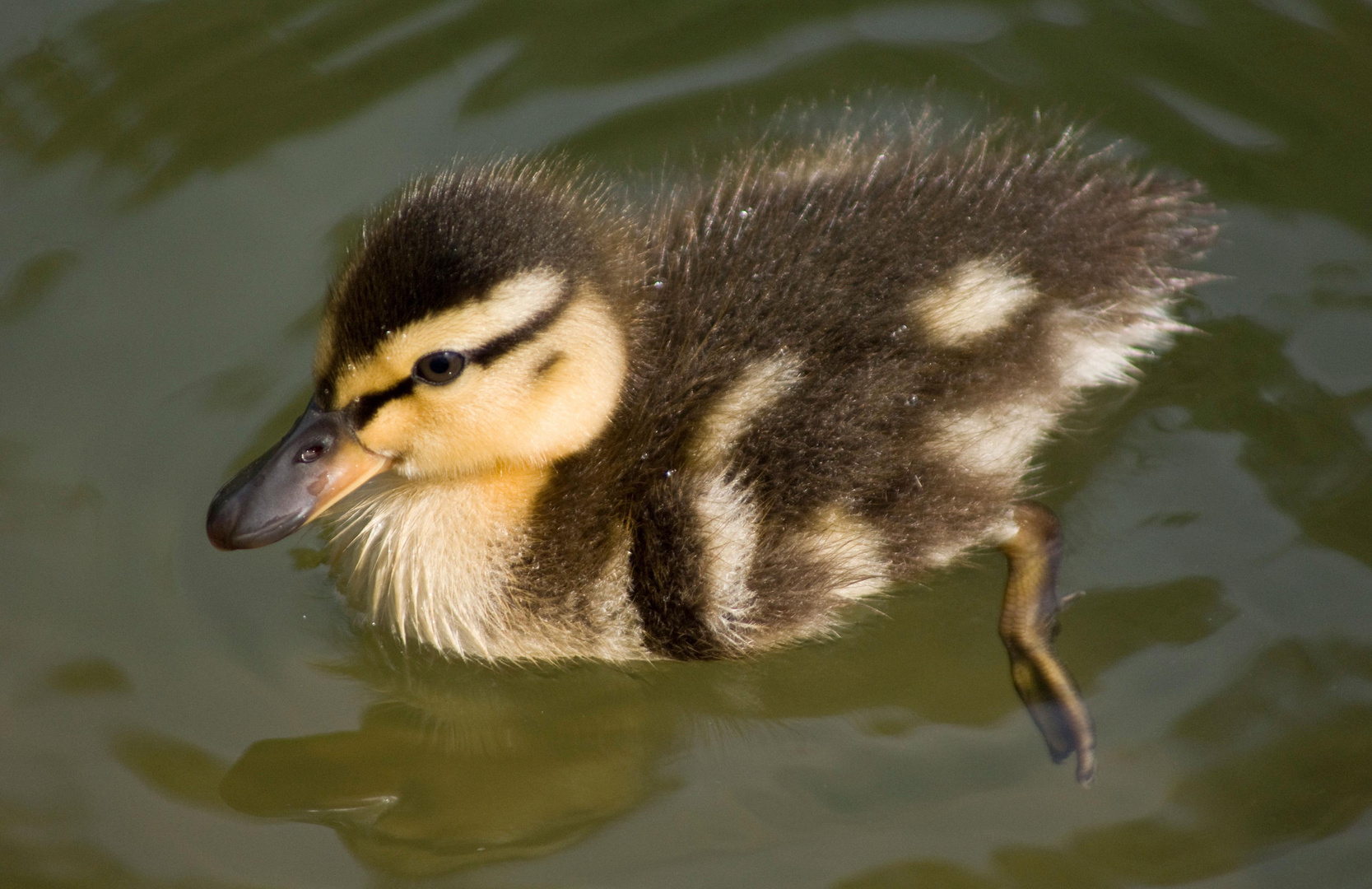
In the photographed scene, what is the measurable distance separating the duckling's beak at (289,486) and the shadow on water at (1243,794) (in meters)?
0.93

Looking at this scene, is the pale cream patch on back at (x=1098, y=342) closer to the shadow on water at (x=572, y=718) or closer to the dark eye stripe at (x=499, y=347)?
the shadow on water at (x=572, y=718)

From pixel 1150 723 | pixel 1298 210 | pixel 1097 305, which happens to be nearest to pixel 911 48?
pixel 1298 210

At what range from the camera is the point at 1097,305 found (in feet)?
7.10

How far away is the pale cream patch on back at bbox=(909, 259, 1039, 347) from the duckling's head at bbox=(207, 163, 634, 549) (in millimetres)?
444

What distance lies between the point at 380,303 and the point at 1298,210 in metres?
1.83

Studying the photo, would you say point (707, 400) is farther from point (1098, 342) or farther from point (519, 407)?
point (1098, 342)

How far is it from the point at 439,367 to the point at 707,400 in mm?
382

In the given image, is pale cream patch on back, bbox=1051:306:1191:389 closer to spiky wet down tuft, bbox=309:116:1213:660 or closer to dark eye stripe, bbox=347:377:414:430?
spiky wet down tuft, bbox=309:116:1213:660

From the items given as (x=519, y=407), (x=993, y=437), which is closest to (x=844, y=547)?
(x=993, y=437)

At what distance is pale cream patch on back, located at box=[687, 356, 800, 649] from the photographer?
1951mm

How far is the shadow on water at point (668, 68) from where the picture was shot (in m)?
2.91

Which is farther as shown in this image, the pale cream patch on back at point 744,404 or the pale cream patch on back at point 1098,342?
the pale cream patch on back at point 1098,342

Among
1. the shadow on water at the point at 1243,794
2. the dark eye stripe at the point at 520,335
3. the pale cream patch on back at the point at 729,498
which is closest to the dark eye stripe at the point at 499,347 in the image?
the dark eye stripe at the point at 520,335

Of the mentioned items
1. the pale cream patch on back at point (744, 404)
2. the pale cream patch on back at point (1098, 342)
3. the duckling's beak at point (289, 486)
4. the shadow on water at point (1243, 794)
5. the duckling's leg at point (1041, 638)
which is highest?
the duckling's beak at point (289, 486)
